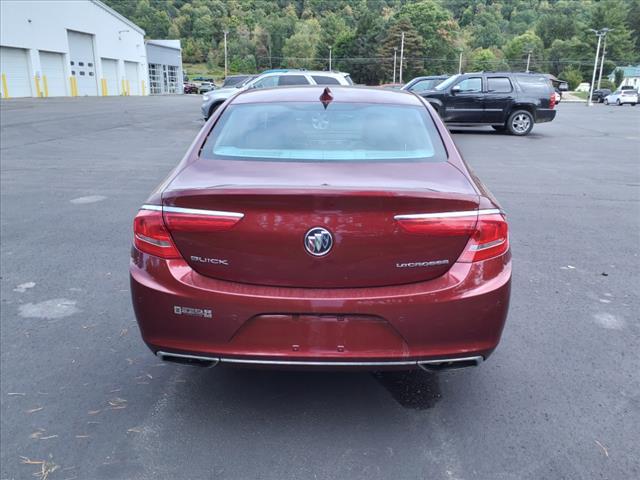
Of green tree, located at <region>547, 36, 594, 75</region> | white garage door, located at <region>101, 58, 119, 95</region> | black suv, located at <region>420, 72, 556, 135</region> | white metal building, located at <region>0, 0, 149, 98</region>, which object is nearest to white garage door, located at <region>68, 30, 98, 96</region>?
white metal building, located at <region>0, 0, 149, 98</region>

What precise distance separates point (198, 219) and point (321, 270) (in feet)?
1.94

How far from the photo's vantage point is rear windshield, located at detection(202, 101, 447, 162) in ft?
9.61

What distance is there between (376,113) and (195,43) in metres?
124

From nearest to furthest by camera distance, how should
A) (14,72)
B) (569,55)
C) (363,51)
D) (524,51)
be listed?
1. (14,72)
2. (569,55)
3. (363,51)
4. (524,51)

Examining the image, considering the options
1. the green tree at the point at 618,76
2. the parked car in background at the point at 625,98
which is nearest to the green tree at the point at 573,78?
the green tree at the point at 618,76

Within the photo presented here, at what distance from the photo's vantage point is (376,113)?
3.35 meters

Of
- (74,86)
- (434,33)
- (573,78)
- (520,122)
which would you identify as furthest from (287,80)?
(434,33)

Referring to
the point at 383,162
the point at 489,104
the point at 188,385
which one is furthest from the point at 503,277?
the point at 489,104

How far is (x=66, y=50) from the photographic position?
146 feet

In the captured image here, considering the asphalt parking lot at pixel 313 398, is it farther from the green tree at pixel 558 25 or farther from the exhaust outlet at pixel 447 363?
the green tree at pixel 558 25

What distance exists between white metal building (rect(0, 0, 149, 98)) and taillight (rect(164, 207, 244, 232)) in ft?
141

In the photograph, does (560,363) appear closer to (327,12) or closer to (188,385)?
(188,385)

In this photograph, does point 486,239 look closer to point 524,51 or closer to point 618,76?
point 618,76

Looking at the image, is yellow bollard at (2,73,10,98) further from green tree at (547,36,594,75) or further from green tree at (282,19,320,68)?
green tree at (547,36,594,75)
